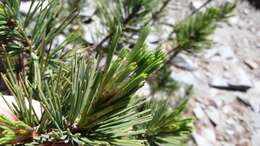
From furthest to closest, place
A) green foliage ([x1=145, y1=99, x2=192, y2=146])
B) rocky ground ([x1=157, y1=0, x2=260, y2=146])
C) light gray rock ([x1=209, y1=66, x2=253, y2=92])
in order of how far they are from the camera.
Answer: light gray rock ([x1=209, y1=66, x2=253, y2=92]) < rocky ground ([x1=157, y1=0, x2=260, y2=146]) < green foliage ([x1=145, y1=99, x2=192, y2=146])

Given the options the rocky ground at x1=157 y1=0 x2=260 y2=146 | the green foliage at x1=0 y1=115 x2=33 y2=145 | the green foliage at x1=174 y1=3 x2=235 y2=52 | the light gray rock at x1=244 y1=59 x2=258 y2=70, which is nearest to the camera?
the green foliage at x1=0 y1=115 x2=33 y2=145

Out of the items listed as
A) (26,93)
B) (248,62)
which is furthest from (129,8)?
(248,62)

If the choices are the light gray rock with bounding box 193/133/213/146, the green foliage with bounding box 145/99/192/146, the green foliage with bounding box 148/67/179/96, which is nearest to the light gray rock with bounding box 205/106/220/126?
the light gray rock with bounding box 193/133/213/146

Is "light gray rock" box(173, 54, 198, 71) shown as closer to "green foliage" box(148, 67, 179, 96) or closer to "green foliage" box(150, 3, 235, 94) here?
"green foliage" box(148, 67, 179, 96)

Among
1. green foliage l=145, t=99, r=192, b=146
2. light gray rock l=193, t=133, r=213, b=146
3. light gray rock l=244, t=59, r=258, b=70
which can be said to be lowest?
light gray rock l=193, t=133, r=213, b=146

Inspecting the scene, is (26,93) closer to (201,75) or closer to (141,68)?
(141,68)

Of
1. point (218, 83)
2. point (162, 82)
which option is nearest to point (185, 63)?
point (218, 83)

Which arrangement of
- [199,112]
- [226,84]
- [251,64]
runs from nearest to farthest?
[199,112], [226,84], [251,64]

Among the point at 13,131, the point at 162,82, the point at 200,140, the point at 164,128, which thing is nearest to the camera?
the point at 13,131

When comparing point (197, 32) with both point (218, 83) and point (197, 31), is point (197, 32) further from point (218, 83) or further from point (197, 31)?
point (218, 83)

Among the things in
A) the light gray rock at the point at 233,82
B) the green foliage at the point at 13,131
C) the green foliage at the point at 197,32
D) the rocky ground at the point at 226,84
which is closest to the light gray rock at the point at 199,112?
the rocky ground at the point at 226,84
